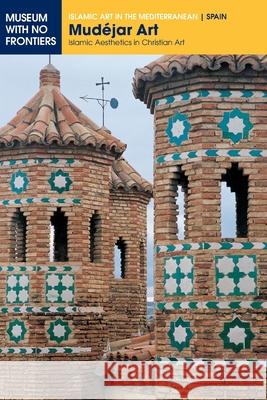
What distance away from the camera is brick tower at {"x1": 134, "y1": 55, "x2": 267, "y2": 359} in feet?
40.4

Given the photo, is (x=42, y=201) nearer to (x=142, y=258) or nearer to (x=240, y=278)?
(x=240, y=278)

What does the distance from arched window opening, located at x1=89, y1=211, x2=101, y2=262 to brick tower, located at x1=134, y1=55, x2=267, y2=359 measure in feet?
17.7

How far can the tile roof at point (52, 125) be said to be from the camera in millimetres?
17453

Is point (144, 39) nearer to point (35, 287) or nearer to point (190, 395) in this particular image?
point (190, 395)

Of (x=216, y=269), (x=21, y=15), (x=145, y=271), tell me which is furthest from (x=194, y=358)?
(x=145, y=271)

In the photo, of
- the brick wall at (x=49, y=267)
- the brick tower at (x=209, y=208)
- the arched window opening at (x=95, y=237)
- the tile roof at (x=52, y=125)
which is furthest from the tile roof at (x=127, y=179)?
the brick tower at (x=209, y=208)

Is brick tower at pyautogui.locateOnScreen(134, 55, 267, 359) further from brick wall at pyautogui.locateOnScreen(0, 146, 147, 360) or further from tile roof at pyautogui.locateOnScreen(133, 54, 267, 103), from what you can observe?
brick wall at pyautogui.locateOnScreen(0, 146, 147, 360)

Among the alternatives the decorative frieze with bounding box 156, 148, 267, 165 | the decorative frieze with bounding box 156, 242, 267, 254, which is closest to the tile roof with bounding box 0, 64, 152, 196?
the decorative frieze with bounding box 156, 148, 267, 165

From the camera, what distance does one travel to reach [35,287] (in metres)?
17.6

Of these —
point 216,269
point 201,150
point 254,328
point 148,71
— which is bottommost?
point 254,328

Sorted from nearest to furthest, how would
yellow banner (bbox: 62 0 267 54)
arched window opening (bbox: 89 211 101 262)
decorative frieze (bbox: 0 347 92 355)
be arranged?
1. yellow banner (bbox: 62 0 267 54)
2. decorative frieze (bbox: 0 347 92 355)
3. arched window opening (bbox: 89 211 101 262)

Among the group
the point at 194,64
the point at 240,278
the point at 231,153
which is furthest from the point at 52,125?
the point at 240,278

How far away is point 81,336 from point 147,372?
17.5ft

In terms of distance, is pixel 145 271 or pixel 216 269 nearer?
pixel 216 269
